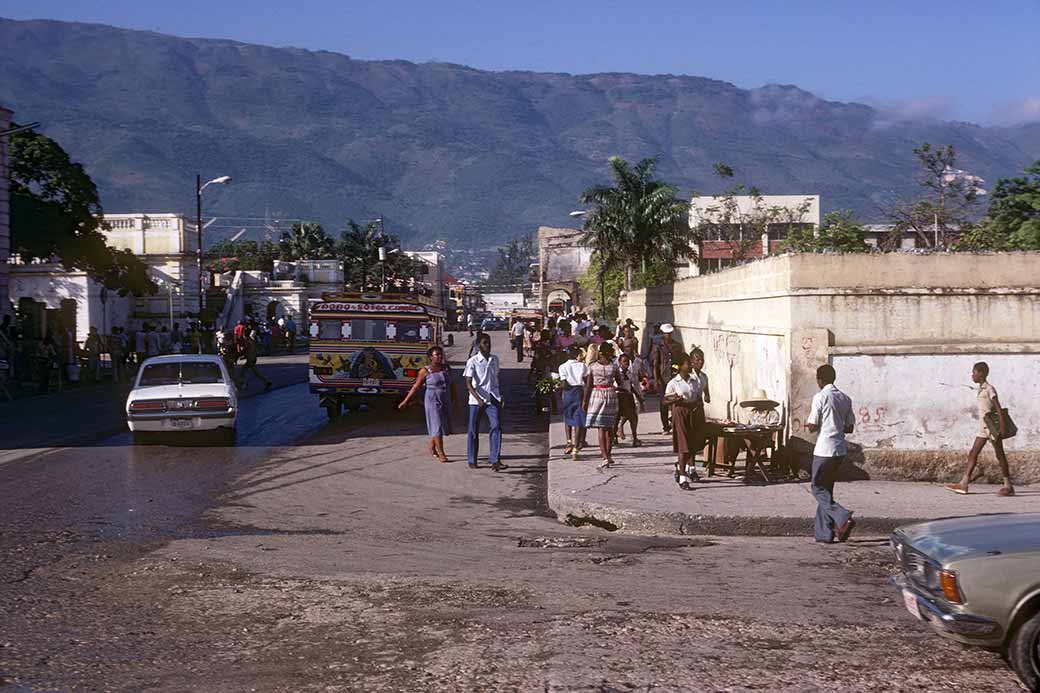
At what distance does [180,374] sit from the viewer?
60.9 ft

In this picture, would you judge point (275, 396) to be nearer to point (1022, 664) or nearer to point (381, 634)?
point (381, 634)

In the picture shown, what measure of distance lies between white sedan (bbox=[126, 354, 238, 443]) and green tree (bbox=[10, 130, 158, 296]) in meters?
39.0

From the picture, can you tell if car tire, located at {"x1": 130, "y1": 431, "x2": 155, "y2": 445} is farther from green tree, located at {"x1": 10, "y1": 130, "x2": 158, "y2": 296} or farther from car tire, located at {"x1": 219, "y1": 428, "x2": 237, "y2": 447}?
green tree, located at {"x1": 10, "y1": 130, "x2": 158, "y2": 296}

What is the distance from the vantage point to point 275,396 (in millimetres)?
29422

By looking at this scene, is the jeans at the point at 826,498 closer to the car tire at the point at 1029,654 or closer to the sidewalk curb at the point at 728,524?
the sidewalk curb at the point at 728,524

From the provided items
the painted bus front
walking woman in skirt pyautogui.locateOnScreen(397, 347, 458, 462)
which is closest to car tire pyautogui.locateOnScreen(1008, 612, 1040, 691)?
walking woman in skirt pyautogui.locateOnScreen(397, 347, 458, 462)

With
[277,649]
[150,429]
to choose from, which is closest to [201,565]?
[277,649]

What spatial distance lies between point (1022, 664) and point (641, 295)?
1189 inches

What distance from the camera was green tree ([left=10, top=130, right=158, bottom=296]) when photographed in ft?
177

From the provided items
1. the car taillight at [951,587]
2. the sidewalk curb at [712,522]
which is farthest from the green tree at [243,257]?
the car taillight at [951,587]

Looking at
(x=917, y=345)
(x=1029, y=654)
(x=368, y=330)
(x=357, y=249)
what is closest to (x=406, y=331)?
(x=368, y=330)

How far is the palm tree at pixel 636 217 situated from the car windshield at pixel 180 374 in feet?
137

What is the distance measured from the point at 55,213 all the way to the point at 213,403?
41752 mm

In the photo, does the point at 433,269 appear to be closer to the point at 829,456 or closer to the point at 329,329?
the point at 329,329
